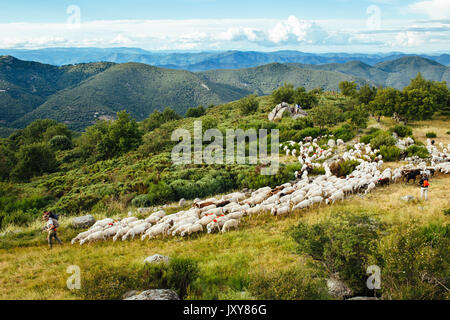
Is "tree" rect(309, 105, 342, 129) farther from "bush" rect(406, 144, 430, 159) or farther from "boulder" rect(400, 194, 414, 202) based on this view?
"boulder" rect(400, 194, 414, 202)

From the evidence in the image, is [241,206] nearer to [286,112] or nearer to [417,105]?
[286,112]

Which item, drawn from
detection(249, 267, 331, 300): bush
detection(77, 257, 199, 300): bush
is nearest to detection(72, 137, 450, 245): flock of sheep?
detection(77, 257, 199, 300): bush

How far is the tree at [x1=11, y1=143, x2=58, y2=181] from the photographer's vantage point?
32.0 m

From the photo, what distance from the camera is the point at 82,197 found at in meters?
17.3

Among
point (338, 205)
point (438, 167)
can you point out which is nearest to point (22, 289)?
point (338, 205)

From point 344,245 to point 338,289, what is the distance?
3.58 ft

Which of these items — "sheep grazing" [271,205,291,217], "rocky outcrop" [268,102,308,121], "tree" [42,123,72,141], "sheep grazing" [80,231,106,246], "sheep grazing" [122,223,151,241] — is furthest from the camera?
"tree" [42,123,72,141]

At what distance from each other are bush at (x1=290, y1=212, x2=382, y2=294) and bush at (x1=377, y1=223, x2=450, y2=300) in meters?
0.60

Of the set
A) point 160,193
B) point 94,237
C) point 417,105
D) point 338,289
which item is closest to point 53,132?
point 160,193

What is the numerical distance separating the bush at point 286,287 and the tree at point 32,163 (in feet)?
119

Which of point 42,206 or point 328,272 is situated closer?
point 328,272

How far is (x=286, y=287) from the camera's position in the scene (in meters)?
5.50
